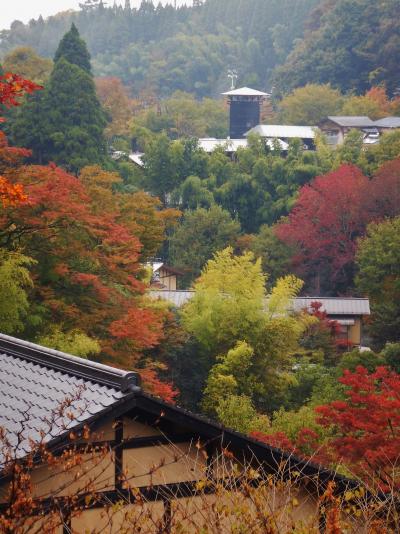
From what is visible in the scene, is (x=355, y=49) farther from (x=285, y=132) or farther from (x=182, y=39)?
(x=182, y=39)

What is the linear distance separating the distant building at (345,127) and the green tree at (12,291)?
32232mm

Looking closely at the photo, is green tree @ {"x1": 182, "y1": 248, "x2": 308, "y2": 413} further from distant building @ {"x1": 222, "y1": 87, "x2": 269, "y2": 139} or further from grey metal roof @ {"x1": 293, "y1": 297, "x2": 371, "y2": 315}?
distant building @ {"x1": 222, "y1": 87, "x2": 269, "y2": 139}

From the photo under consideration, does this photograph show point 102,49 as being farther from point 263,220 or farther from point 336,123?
point 263,220

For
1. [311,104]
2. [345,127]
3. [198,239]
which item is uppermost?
[311,104]

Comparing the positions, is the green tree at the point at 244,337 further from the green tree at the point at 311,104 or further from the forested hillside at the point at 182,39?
the forested hillside at the point at 182,39

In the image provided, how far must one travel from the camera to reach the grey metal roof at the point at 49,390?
205 inches

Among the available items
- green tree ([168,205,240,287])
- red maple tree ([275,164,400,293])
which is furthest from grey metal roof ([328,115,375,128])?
green tree ([168,205,240,287])

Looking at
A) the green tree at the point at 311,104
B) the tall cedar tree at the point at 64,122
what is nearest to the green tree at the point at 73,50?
the tall cedar tree at the point at 64,122

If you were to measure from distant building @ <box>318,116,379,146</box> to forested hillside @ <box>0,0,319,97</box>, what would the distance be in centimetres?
2572

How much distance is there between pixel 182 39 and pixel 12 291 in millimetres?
69771

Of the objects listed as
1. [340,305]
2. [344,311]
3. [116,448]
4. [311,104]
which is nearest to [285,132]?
[311,104]

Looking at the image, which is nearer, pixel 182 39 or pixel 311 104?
pixel 311 104

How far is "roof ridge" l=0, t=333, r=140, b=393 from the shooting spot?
5.38 meters

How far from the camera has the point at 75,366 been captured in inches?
230
